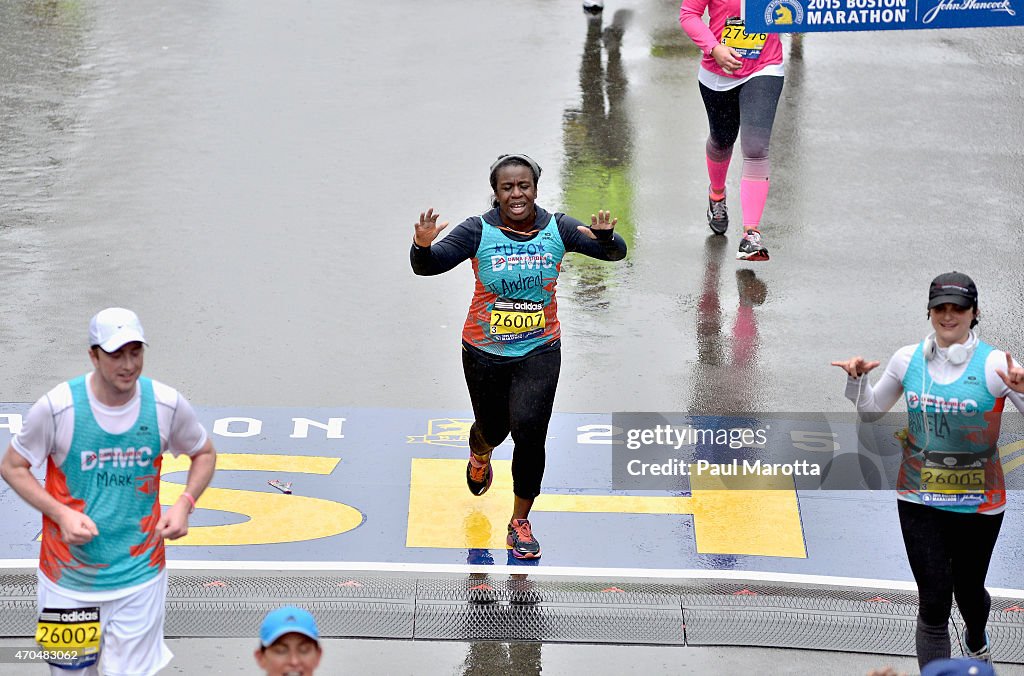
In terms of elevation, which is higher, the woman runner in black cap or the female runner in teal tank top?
the female runner in teal tank top

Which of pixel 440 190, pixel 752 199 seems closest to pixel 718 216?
A: pixel 752 199

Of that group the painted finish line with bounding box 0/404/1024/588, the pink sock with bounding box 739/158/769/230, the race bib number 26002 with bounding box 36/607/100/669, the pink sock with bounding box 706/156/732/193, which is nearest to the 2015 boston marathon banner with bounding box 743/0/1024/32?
the pink sock with bounding box 739/158/769/230

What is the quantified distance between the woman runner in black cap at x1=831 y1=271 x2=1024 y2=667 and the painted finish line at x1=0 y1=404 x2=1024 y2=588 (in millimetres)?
1360

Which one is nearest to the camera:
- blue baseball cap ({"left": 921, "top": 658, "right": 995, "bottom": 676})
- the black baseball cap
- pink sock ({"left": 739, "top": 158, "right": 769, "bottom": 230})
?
blue baseball cap ({"left": 921, "top": 658, "right": 995, "bottom": 676})

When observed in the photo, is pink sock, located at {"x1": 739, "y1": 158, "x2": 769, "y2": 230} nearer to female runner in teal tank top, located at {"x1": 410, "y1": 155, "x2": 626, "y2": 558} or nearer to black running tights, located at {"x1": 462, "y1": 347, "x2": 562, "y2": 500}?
female runner in teal tank top, located at {"x1": 410, "y1": 155, "x2": 626, "y2": 558}

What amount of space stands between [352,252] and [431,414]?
2.51 m

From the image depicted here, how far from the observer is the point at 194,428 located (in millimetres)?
5797

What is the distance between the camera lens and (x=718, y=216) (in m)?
11.9

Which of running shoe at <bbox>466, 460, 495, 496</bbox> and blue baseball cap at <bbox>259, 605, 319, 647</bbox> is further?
running shoe at <bbox>466, 460, 495, 496</bbox>

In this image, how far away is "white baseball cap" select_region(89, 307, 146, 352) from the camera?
17.8 feet

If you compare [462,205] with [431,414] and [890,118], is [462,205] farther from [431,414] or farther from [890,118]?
[890,118]

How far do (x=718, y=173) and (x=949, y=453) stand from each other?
18.9ft

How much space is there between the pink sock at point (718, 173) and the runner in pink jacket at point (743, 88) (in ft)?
0.36

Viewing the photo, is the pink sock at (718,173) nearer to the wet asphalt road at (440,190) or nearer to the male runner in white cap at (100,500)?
the wet asphalt road at (440,190)
